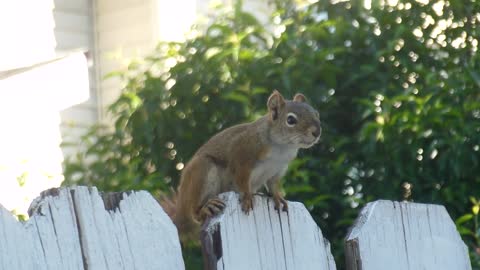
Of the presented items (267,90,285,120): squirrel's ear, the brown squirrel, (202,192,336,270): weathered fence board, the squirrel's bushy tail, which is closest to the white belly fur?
the brown squirrel

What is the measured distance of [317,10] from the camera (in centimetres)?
570

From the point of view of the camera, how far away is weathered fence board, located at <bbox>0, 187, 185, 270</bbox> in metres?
1.80

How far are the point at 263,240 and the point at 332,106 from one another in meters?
3.02

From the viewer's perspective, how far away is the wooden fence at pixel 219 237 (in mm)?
1847

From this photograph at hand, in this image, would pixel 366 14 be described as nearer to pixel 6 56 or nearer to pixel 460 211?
pixel 460 211

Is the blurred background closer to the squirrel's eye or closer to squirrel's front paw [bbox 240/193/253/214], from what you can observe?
the squirrel's eye

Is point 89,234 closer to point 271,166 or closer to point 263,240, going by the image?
point 263,240

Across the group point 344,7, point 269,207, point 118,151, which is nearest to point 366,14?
point 344,7

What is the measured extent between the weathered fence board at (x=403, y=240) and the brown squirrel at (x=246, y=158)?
1.83ft

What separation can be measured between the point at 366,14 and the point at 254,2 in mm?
1776

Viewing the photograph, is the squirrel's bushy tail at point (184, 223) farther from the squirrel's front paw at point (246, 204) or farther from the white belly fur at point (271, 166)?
the squirrel's front paw at point (246, 204)

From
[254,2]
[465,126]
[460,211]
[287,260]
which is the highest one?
[254,2]

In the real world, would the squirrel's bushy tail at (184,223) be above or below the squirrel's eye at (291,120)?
below

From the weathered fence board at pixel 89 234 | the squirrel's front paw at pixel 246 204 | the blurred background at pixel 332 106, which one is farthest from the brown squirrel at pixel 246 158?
the blurred background at pixel 332 106
